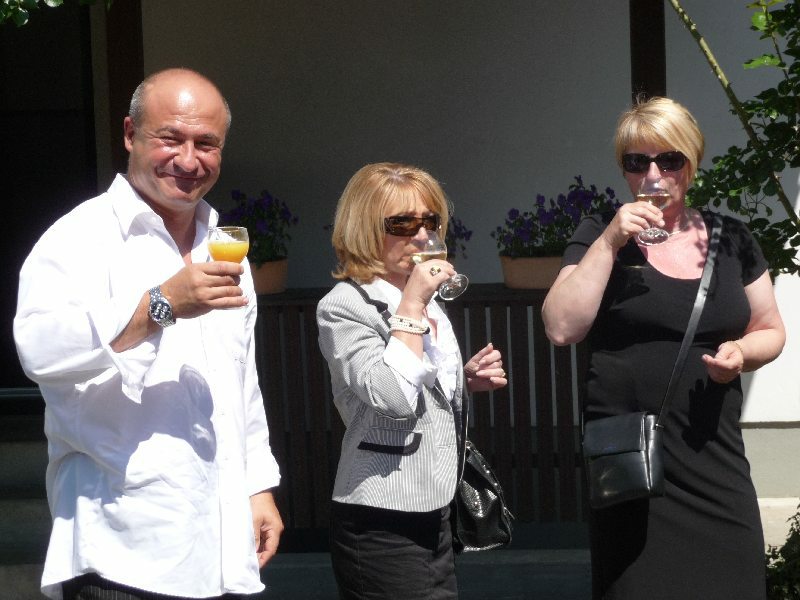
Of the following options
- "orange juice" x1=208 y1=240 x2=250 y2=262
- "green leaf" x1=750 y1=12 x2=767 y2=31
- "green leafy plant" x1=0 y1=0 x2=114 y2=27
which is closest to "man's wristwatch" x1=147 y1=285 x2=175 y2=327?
"orange juice" x1=208 y1=240 x2=250 y2=262

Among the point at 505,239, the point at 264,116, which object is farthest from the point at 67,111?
the point at 505,239

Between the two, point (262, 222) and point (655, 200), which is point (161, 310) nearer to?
point (655, 200)

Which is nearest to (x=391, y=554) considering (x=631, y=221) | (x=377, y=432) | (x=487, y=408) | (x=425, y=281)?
(x=377, y=432)

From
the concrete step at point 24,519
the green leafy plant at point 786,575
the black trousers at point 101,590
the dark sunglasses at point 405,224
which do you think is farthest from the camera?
the concrete step at point 24,519

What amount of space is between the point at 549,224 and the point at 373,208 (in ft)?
9.11

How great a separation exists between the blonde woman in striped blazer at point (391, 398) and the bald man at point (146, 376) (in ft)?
1.13

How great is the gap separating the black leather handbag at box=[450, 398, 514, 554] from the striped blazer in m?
0.13

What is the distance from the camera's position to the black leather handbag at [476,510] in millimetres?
3203

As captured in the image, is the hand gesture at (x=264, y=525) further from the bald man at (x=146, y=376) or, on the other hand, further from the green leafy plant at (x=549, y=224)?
the green leafy plant at (x=549, y=224)

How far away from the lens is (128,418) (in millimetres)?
2498

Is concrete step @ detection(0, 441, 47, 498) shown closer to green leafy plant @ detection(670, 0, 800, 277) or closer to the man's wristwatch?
green leafy plant @ detection(670, 0, 800, 277)

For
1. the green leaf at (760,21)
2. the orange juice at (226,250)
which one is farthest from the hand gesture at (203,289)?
the green leaf at (760,21)

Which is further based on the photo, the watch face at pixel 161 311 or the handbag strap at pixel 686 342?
the handbag strap at pixel 686 342

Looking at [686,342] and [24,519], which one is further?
[24,519]
